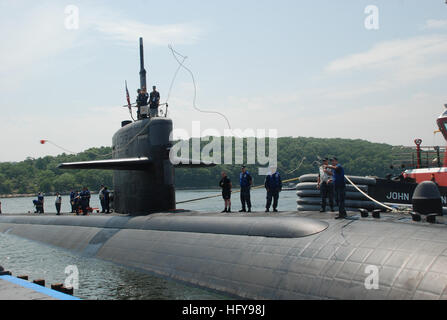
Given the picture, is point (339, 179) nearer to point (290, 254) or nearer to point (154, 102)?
point (290, 254)

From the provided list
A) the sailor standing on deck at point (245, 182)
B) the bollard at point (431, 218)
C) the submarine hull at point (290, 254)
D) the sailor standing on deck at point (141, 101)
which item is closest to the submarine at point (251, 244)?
the submarine hull at point (290, 254)

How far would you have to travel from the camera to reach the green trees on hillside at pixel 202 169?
28420 millimetres

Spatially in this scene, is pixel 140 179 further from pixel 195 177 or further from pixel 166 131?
pixel 195 177

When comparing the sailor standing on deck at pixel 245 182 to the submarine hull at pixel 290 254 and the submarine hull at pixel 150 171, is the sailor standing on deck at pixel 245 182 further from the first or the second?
the submarine hull at pixel 150 171

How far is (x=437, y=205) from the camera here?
868 centimetres

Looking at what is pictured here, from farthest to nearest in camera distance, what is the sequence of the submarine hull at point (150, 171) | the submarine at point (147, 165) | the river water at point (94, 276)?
the submarine hull at point (150, 171)
the submarine at point (147, 165)
the river water at point (94, 276)

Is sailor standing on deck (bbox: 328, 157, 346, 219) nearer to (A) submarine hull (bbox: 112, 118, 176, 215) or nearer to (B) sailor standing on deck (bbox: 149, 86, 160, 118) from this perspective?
(A) submarine hull (bbox: 112, 118, 176, 215)

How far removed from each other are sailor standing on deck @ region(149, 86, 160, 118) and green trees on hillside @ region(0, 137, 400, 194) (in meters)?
2.43

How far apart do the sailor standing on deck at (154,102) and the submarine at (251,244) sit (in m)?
0.47

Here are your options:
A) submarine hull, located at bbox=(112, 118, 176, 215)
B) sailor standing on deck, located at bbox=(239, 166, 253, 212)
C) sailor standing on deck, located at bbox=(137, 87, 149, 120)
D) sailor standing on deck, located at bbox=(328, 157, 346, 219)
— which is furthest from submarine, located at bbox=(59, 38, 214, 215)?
sailor standing on deck, located at bbox=(328, 157, 346, 219)

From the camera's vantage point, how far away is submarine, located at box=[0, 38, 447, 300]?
6.62 metres

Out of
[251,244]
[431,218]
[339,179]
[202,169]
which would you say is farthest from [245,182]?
[202,169]

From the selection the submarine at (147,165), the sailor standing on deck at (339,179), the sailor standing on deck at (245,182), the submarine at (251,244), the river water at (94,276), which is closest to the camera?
the submarine at (251,244)
